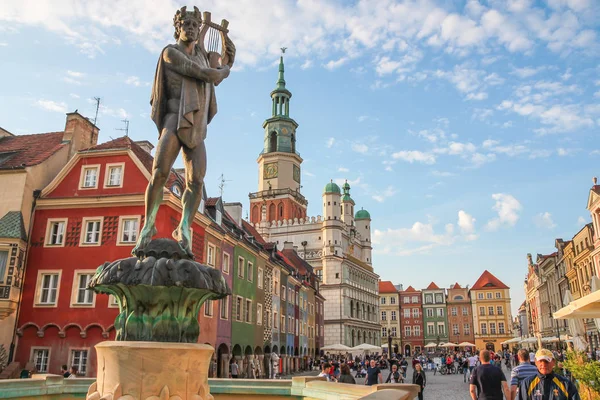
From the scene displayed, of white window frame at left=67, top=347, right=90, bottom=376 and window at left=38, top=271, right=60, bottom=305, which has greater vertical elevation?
window at left=38, top=271, right=60, bottom=305

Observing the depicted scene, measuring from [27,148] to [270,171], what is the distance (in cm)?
5724

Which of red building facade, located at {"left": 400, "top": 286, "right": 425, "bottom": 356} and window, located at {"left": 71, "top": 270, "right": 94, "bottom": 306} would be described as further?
red building facade, located at {"left": 400, "top": 286, "right": 425, "bottom": 356}

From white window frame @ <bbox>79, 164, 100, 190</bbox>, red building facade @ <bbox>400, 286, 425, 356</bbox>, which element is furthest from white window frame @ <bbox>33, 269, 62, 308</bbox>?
red building facade @ <bbox>400, 286, 425, 356</bbox>

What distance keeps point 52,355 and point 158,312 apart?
19845 mm

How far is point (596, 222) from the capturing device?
42.1m

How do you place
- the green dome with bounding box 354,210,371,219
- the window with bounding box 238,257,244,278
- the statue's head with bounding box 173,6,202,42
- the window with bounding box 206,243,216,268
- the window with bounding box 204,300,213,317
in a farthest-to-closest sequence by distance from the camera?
the green dome with bounding box 354,210,371,219 < the window with bounding box 238,257,244,278 < the window with bounding box 206,243,216,268 < the window with bounding box 204,300,213,317 < the statue's head with bounding box 173,6,202,42

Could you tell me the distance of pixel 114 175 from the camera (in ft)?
81.4

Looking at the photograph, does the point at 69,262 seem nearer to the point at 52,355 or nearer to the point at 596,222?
the point at 52,355

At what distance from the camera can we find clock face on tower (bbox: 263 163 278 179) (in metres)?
83.4

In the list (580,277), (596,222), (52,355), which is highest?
(596,222)

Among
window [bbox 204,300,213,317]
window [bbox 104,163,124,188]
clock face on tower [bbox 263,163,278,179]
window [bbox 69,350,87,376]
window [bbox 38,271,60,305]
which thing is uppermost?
clock face on tower [bbox 263,163,278,179]

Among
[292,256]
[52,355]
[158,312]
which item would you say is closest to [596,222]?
[292,256]

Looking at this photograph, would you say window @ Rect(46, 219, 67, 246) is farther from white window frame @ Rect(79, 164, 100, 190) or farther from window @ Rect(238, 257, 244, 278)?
window @ Rect(238, 257, 244, 278)

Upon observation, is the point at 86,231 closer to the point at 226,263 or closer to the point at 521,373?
the point at 226,263
